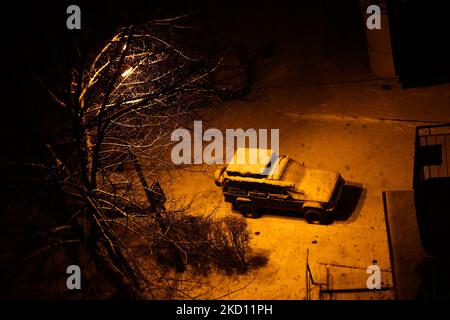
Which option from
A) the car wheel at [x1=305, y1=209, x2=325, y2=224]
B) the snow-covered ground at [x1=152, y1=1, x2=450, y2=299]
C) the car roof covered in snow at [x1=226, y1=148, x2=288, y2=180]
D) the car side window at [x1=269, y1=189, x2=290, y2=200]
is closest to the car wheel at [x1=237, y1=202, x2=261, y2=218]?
the snow-covered ground at [x1=152, y1=1, x2=450, y2=299]

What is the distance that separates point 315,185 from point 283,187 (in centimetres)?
94

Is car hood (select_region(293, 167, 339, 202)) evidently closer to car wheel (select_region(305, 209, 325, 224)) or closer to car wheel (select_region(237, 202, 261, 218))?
car wheel (select_region(305, 209, 325, 224))

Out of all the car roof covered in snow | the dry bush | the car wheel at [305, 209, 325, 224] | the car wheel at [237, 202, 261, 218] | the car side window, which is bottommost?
the dry bush

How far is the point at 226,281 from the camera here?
1146 cm

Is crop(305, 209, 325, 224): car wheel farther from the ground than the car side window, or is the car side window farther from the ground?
the car side window

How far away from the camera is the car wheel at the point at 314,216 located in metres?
12.0

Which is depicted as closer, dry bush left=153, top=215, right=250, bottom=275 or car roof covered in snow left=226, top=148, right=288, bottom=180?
dry bush left=153, top=215, right=250, bottom=275

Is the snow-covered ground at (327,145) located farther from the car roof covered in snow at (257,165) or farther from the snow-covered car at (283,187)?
the car roof covered in snow at (257,165)

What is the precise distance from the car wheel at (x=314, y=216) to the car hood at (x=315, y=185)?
35 centimetres

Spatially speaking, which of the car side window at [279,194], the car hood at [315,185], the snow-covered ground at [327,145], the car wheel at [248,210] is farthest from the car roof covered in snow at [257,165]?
the snow-covered ground at [327,145]

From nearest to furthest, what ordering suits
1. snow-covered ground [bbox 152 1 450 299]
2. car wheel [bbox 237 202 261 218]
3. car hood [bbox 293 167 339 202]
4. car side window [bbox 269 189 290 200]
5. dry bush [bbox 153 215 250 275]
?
snow-covered ground [bbox 152 1 450 299]
dry bush [bbox 153 215 250 275]
car hood [bbox 293 167 339 202]
car side window [bbox 269 189 290 200]
car wheel [bbox 237 202 261 218]

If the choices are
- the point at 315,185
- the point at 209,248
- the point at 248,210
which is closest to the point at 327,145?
the point at 315,185

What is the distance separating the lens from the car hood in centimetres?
1204
